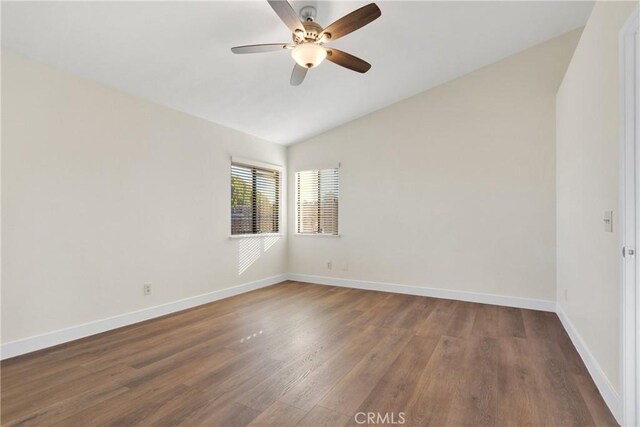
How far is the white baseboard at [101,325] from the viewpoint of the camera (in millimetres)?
2549

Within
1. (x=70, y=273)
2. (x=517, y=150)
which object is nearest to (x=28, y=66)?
(x=70, y=273)

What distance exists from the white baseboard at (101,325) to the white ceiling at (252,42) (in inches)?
Answer: 90.6

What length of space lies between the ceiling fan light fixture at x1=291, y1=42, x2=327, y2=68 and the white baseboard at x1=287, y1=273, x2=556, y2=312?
132 inches

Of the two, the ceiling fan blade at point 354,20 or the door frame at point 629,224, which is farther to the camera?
the ceiling fan blade at point 354,20

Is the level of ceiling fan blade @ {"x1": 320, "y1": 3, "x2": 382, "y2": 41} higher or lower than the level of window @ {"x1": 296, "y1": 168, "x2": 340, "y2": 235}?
higher

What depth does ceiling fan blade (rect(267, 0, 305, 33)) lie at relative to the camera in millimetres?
1922

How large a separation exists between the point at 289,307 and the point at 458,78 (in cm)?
373

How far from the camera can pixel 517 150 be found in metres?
3.89

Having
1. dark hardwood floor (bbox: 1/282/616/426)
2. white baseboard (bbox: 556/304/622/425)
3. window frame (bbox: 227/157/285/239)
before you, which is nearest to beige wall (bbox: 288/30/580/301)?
window frame (bbox: 227/157/285/239)

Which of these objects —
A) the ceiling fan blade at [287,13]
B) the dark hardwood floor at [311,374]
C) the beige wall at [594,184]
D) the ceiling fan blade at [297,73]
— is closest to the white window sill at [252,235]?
the dark hardwood floor at [311,374]

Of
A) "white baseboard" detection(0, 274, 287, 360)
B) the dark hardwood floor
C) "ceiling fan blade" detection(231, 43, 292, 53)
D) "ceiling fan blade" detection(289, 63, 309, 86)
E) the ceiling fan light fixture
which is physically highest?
"ceiling fan blade" detection(231, 43, 292, 53)

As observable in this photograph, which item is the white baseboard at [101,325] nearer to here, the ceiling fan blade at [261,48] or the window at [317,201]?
the window at [317,201]

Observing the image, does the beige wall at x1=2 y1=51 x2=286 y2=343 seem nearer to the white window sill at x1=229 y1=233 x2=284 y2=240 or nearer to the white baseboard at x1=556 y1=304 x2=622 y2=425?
the white window sill at x1=229 y1=233 x2=284 y2=240

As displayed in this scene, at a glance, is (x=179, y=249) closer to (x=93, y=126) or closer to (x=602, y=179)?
(x=93, y=126)
